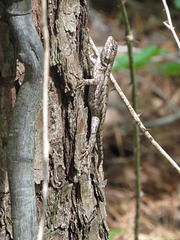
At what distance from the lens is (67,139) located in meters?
1.70

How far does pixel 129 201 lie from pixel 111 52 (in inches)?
105

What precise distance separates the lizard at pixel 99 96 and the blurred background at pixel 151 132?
845mm

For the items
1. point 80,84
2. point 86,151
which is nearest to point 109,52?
point 80,84

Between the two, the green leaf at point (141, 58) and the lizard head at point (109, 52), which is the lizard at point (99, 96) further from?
the green leaf at point (141, 58)

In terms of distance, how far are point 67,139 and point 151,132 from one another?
3.80m

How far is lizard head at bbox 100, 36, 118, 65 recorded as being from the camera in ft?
7.38

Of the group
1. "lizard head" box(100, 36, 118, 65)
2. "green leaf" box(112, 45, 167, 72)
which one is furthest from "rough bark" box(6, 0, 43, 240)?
"green leaf" box(112, 45, 167, 72)

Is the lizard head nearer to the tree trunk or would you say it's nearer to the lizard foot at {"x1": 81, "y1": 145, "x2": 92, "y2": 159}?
the tree trunk

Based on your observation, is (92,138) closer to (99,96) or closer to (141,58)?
(99,96)

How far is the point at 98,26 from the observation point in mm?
6906

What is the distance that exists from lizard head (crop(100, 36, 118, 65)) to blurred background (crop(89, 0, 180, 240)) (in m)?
0.72

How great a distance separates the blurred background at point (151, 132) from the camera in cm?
410

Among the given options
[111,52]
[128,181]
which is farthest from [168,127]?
[111,52]

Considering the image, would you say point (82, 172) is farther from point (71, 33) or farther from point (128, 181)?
point (128, 181)
